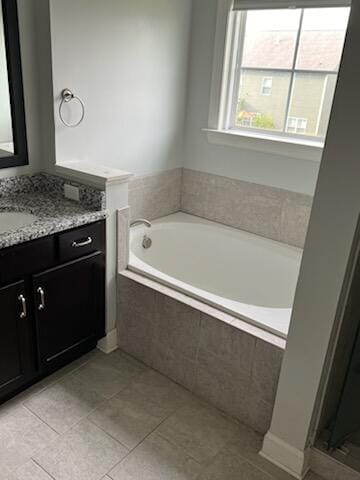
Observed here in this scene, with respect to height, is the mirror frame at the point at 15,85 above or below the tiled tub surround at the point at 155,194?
above

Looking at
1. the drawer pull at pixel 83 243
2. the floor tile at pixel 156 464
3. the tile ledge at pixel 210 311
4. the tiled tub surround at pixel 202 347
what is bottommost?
the floor tile at pixel 156 464

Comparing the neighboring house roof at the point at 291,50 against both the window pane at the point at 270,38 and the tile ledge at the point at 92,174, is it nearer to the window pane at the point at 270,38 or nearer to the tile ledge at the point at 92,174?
the window pane at the point at 270,38

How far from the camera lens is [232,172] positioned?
2.84 meters

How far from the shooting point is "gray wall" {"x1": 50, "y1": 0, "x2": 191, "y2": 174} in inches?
82.6

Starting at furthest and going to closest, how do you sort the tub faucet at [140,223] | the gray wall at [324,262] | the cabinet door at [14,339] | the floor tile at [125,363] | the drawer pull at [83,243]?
the tub faucet at [140,223], the floor tile at [125,363], the drawer pull at [83,243], the cabinet door at [14,339], the gray wall at [324,262]

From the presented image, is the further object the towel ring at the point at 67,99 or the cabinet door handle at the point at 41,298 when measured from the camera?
the towel ring at the point at 67,99

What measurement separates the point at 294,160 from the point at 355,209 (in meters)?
1.28

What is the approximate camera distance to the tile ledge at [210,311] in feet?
5.81

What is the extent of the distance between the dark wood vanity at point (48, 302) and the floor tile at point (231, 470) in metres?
0.90

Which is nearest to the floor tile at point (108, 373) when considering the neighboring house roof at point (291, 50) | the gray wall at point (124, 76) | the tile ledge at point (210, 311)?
the tile ledge at point (210, 311)

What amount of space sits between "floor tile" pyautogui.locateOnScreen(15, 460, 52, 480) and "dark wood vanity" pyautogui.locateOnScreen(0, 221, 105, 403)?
1.13 ft

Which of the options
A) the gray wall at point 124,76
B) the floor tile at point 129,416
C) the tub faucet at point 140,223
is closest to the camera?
the floor tile at point 129,416

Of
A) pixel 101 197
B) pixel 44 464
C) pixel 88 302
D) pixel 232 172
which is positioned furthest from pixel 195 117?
pixel 44 464

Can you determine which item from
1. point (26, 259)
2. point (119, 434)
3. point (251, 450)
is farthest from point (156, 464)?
point (26, 259)
